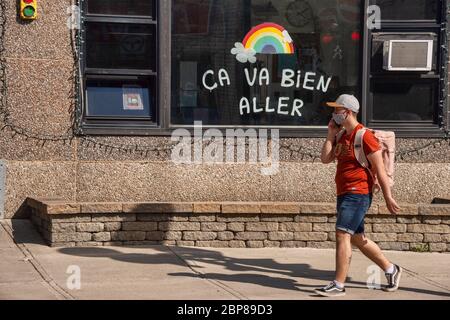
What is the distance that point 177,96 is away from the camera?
35.2 ft

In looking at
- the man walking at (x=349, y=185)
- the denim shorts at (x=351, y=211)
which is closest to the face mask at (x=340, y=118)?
the man walking at (x=349, y=185)

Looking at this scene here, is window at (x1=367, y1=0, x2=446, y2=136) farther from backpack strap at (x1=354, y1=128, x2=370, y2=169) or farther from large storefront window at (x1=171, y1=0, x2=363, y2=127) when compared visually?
backpack strap at (x1=354, y1=128, x2=370, y2=169)

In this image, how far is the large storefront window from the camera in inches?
422

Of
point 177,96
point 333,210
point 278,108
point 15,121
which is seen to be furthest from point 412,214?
point 15,121

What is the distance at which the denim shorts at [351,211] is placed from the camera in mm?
7730

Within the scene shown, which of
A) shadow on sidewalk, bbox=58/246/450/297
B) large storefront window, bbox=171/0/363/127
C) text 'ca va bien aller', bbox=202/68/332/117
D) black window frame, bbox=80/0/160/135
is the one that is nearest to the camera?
shadow on sidewalk, bbox=58/246/450/297

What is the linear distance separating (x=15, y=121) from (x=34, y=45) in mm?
905

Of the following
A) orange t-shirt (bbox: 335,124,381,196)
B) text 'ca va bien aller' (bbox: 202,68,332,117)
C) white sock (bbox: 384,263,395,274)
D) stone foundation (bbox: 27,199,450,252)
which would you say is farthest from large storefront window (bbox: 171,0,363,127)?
white sock (bbox: 384,263,395,274)

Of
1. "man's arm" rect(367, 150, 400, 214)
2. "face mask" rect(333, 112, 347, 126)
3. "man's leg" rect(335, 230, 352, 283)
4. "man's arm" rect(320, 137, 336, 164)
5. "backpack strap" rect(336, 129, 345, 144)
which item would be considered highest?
"face mask" rect(333, 112, 347, 126)

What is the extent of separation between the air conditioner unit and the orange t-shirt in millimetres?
3166

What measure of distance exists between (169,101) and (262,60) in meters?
1.27

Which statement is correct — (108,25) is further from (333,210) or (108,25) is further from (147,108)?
(333,210)
